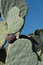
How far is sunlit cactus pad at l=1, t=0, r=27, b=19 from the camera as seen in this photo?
2277 mm

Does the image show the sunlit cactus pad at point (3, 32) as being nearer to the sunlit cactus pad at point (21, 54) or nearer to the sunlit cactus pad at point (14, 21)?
the sunlit cactus pad at point (14, 21)

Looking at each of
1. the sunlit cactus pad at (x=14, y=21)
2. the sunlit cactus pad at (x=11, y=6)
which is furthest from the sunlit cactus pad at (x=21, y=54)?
the sunlit cactus pad at (x=11, y=6)

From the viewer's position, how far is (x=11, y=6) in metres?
2.32

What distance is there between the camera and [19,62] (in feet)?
6.75

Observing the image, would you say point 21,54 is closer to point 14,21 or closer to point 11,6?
point 14,21

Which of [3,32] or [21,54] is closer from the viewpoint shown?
[21,54]

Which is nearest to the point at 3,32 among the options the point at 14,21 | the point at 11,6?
the point at 14,21

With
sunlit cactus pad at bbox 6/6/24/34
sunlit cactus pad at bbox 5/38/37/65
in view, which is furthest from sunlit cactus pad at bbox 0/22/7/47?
sunlit cactus pad at bbox 5/38/37/65

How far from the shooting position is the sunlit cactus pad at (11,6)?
2.28 meters

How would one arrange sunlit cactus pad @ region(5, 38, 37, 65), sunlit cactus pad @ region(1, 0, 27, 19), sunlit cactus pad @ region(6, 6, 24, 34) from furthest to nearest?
1. sunlit cactus pad @ region(1, 0, 27, 19)
2. sunlit cactus pad @ region(6, 6, 24, 34)
3. sunlit cactus pad @ region(5, 38, 37, 65)

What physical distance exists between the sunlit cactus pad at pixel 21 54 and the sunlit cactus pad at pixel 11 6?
11.7 inches

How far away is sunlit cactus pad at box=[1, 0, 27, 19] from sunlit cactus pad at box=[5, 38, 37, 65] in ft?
0.97

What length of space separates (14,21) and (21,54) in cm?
28

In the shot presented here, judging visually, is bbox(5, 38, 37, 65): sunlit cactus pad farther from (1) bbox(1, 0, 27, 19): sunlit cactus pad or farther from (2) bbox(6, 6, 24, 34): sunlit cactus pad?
(1) bbox(1, 0, 27, 19): sunlit cactus pad
